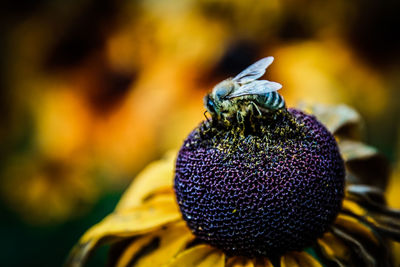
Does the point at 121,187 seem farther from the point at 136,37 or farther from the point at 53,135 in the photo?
the point at 136,37

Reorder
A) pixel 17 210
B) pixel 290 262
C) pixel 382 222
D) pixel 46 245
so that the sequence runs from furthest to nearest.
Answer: pixel 17 210 < pixel 46 245 < pixel 382 222 < pixel 290 262

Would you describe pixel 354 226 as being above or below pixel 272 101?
below

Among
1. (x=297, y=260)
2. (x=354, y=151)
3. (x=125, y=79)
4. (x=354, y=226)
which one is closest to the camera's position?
(x=297, y=260)

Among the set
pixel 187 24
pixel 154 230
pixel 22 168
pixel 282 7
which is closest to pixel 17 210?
pixel 22 168

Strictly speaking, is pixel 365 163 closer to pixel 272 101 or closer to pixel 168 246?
pixel 272 101

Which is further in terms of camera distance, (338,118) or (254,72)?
(338,118)

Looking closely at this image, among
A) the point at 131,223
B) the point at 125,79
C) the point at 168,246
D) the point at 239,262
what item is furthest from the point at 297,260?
the point at 125,79
